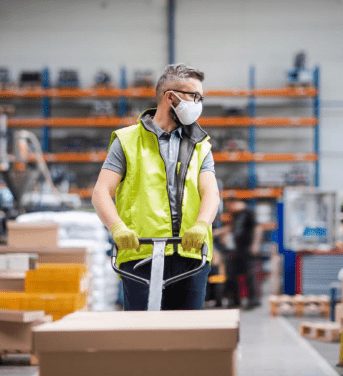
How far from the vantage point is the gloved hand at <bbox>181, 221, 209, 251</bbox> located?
2.21 m

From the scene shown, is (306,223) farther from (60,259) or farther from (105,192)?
(105,192)

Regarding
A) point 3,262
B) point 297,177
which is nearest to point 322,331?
point 3,262

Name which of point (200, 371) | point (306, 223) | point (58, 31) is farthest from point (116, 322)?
point (58, 31)

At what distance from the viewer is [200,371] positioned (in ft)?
4.91

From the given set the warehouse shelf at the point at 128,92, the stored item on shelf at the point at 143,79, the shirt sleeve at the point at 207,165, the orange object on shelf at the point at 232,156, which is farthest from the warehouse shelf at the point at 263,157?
the shirt sleeve at the point at 207,165

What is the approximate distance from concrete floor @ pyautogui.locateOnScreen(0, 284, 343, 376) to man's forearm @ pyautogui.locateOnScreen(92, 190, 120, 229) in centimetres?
A: 259

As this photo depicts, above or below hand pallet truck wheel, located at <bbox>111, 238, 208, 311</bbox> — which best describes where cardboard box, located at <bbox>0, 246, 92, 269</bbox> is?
below

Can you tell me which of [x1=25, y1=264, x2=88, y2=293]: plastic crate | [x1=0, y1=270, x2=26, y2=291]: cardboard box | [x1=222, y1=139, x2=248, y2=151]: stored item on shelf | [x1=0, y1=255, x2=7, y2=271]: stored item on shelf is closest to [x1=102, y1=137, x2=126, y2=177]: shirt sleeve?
[x1=25, y1=264, x2=88, y2=293]: plastic crate

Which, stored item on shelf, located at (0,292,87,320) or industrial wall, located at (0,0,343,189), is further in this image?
industrial wall, located at (0,0,343,189)

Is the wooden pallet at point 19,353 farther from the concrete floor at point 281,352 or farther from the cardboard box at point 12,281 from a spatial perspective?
the concrete floor at point 281,352

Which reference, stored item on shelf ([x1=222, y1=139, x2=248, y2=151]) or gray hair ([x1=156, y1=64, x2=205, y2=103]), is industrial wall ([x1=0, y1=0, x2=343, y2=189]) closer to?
stored item on shelf ([x1=222, y1=139, x2=248, y2=151])

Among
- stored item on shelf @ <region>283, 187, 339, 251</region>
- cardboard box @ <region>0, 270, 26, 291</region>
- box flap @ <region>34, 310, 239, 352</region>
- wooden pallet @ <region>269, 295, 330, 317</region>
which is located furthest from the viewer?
stored item on shelf @ <region>283, 187, 339, 251</region>

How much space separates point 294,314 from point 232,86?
600 cm

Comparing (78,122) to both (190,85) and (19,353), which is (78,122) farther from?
(190,85)
